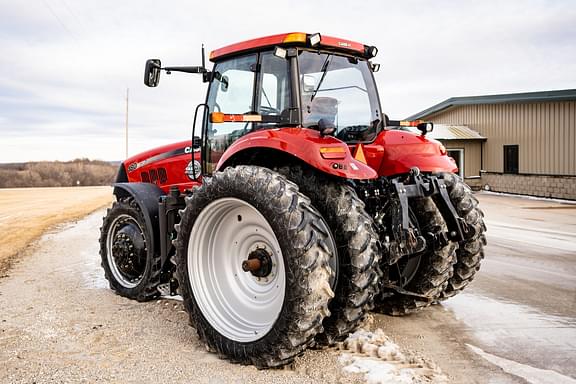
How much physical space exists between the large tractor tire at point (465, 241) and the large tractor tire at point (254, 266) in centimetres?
181

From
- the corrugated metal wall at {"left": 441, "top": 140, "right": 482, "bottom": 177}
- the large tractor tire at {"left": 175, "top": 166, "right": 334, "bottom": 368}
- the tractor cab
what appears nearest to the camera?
the large tractor tire at {"left": 175, "top": 166, "right": 334, "bottom": 368}

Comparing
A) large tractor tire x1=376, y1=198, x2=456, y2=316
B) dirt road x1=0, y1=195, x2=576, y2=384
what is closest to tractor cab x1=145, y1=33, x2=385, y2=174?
large tractor tire x1=376, y1=198, x2=456, y2=316

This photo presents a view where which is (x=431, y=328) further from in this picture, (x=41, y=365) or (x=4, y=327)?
(x=4, y=327)

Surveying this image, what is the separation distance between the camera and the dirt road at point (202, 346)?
3559 mm

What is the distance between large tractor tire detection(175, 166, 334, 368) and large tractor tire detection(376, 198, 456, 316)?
3.87ft

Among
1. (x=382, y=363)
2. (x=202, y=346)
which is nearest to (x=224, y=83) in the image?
(x=202, y=346)

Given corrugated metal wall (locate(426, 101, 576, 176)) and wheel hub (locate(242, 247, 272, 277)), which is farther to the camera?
corrugated metal wall (locate(426, 101, 576, 176))

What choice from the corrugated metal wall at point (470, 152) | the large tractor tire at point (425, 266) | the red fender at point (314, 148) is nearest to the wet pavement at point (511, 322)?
the large tractor tire at point (425, 266)

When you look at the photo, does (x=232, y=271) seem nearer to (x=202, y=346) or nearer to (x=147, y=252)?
(x=202, y=346)

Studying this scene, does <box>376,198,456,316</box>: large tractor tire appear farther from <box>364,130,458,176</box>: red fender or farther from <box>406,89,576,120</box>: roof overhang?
<box>406,89,576,120</box>: roof overhang

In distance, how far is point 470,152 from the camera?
22094mm

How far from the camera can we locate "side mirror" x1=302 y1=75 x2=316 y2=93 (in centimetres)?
434

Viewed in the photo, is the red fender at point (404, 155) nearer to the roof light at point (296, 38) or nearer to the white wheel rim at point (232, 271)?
the roof light at point (296, 38)

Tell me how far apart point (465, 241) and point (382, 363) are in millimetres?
1640
